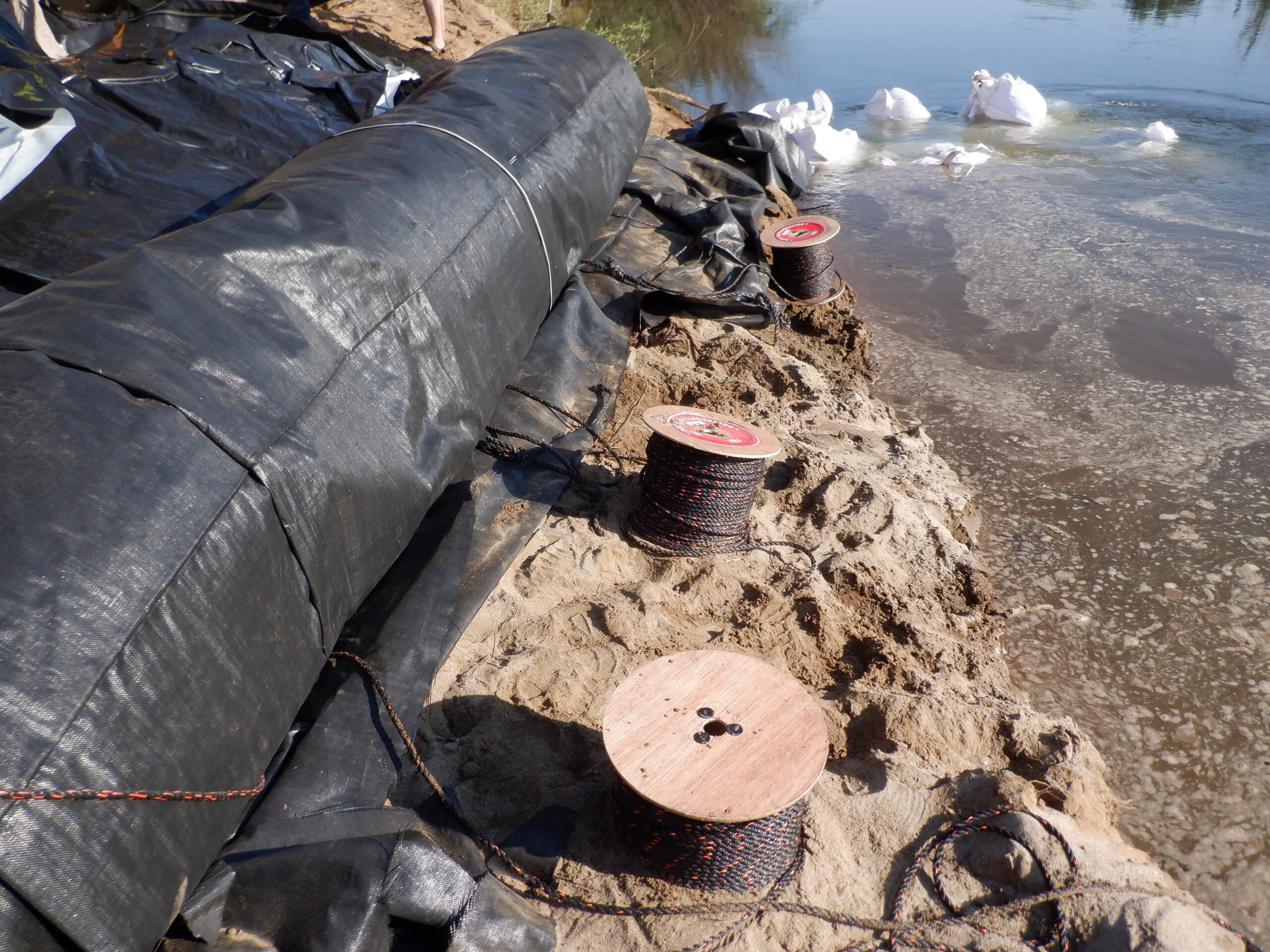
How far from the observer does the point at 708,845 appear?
2.51 metres

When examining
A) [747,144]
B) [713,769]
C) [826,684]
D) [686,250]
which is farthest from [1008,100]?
[713,769]

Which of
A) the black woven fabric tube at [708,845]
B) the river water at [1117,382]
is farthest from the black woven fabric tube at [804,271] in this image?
the black woven fabric tube at [708,845]

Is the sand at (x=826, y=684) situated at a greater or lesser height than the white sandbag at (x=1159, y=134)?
greater

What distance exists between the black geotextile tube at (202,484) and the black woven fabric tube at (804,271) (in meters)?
3.52

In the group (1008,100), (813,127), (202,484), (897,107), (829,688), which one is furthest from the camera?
(897,107)

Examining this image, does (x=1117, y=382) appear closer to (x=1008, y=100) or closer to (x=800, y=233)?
(x=800, y=233)

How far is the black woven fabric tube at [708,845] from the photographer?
2.50 m

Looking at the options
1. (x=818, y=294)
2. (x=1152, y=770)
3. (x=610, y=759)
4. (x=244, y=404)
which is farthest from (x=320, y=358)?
(x=818, y=294)

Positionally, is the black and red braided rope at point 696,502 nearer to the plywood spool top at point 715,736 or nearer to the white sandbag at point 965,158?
the plywood spool top at point 715,736

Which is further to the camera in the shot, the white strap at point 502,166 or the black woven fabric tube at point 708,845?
the white strap at point 502,166

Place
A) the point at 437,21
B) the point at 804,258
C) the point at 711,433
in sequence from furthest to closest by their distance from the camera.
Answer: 1. the point at 437,21
2. the point at 804,258
3. the point at 711,433

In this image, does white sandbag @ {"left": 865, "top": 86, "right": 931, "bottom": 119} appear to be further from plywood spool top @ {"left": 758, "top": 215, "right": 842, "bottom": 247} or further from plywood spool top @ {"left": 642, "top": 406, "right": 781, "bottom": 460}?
plywood spool top @ {"left": 642, "top": 406, "right": 781, "bottom": 460}

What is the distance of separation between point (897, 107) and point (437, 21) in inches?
270

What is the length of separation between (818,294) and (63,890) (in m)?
6.13
